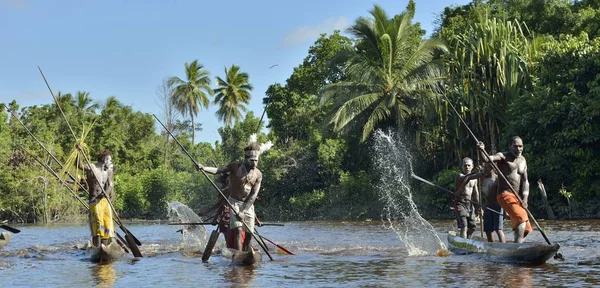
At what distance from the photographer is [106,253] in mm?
14406

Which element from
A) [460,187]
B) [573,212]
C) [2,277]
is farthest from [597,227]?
[2,277]

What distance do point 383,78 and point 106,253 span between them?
23072 mm

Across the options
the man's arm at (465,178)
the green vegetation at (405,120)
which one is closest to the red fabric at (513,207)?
the man's arm at (465,178)

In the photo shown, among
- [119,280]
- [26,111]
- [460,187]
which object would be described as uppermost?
[26,111]

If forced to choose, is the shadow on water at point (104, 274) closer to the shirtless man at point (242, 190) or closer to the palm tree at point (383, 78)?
the shirtless man at point (242, 190)

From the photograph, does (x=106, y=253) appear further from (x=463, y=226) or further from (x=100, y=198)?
(x=463, y=226)

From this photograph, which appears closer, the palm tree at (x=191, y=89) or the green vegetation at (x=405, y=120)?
the green vegetation at (x=405, y=120)

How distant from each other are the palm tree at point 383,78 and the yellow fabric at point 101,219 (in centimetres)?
2064

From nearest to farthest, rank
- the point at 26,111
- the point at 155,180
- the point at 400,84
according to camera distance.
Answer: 1. the point at 400,84
2. the point at 26,111
3. the point at 155,180

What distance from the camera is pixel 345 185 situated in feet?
126

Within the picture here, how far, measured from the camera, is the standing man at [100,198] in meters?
14.5

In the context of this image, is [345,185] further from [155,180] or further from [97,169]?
[97,169]

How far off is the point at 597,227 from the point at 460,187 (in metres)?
9.63

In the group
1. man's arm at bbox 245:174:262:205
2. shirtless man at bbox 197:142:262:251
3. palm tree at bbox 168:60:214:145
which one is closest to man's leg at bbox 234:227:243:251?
shirtless man at bbox 197:142:262:251
